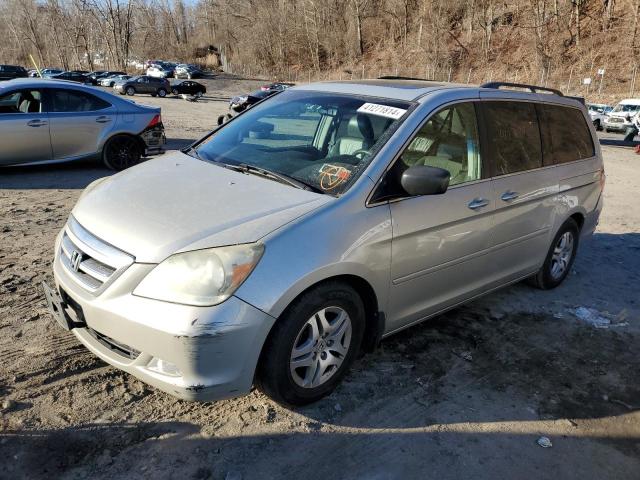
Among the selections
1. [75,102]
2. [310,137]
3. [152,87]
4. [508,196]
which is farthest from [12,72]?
[508,196]

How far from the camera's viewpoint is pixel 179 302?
8.39 ft

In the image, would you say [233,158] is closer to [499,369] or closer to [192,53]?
[499,369]

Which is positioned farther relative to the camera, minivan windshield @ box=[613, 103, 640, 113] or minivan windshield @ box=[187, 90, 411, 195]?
minivan windshield @ box=[613, 103, 640, 113]

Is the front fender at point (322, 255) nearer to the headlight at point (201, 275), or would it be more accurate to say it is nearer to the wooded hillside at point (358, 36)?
the headlight at point (201, 275)

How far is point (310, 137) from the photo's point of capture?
391cm

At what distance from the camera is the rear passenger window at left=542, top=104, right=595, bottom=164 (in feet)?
15.4

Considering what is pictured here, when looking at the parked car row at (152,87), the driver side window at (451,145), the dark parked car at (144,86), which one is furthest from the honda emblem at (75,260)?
the dark parked car at (144,86)

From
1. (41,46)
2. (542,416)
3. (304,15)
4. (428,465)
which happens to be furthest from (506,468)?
(41,46)

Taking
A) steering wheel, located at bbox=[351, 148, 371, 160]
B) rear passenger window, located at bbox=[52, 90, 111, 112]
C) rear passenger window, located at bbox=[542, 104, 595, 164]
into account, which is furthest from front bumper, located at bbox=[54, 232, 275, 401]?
rear passenger window, located at bbox=[52, 90, 111, 112]

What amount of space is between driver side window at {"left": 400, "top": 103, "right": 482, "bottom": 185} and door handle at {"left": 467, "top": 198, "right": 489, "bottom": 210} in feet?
0.50

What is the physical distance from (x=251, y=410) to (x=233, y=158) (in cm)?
171

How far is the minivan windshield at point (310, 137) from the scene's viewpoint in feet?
10.9

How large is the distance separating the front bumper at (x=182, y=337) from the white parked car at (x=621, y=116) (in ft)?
92.9

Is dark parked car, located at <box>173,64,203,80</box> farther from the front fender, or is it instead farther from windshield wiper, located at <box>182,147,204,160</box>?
the front fender
